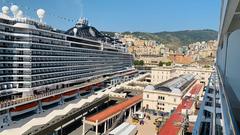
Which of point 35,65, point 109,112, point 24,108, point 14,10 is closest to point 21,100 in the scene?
point 24,108

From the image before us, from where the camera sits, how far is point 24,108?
78.7ft

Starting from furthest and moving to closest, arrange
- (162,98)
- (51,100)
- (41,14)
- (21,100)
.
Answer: (162,98) → (41,14) → (51,100) → (21,100)

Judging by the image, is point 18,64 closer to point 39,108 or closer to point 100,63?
point 39,108

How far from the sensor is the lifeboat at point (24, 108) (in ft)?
74.4

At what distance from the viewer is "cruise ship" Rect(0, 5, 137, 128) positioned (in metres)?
23.1

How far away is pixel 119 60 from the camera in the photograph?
60.3 metres

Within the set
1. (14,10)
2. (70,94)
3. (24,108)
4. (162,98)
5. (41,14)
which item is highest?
(41,14)

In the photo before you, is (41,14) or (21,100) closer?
(21,100)

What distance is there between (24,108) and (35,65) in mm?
4836

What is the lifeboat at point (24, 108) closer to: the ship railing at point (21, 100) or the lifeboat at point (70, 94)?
the ship railing at point (21, 100)

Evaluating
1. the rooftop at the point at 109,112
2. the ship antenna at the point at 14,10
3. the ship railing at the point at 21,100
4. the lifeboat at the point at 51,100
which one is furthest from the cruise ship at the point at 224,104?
the ship antenna at the point at 14,10

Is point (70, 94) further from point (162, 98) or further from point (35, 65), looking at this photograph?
point (162, 98)

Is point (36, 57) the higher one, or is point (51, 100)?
point (36, 57)

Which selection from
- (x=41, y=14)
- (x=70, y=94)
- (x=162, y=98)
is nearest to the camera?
(x=41, y=14)
